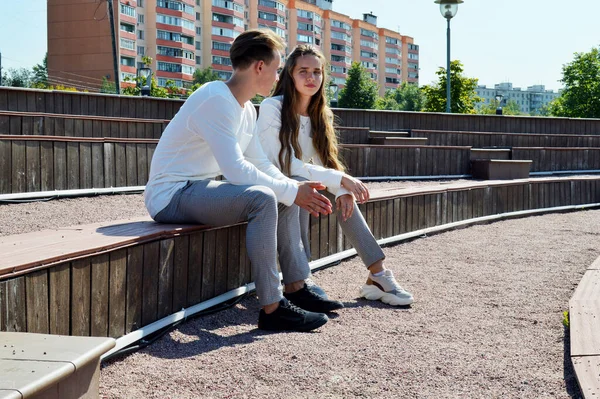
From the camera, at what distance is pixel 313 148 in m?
4.36

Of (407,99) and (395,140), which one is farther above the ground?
(407,99)

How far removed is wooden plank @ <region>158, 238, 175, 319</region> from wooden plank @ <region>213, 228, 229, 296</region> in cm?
40

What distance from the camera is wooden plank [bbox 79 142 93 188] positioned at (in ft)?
23.1

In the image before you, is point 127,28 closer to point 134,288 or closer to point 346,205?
point 346,205

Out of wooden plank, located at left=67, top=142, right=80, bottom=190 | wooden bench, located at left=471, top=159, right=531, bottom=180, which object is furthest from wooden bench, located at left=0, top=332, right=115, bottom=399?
wooden bench, located at left=471, top=159, right=531, bottom=180

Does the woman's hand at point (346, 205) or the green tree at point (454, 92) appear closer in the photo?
the woman's hand at point (346, 205)

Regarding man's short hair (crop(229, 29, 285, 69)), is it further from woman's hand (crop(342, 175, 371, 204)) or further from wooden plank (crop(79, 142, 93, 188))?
wooden plank (crop(79, 142, 93, 188))

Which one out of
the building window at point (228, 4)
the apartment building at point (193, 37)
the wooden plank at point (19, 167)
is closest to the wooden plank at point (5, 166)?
the wooden plank at point (19, 167)

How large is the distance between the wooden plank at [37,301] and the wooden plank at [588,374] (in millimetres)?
1783

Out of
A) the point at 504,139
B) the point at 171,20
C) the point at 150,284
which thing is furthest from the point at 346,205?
the point at 171,20

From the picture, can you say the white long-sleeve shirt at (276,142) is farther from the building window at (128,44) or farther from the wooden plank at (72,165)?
the building window at (128,44)

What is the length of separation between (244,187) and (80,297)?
0.91 m

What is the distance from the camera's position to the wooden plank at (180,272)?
3.40 m

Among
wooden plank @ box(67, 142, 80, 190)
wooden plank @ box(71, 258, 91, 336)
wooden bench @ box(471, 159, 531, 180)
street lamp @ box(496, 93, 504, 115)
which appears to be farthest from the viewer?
street lamp @ box(496, 93, 504, 115)
